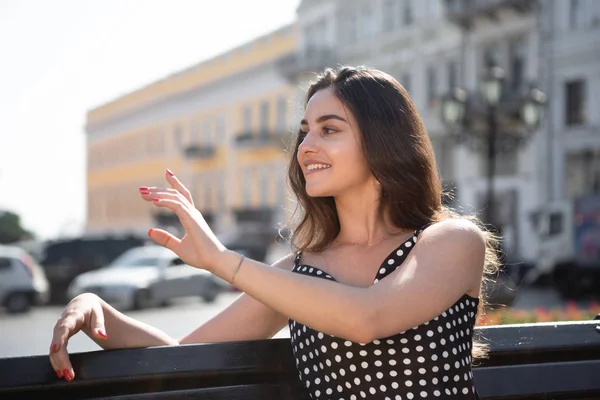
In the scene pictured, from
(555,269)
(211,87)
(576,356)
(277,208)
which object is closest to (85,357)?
(576,356)

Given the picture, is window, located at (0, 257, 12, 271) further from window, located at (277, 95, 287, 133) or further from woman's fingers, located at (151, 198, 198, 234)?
window, located at (277, 95, 287, 133)

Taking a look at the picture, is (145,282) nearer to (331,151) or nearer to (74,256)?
(74,256)

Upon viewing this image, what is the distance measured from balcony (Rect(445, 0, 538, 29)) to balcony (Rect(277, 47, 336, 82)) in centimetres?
933

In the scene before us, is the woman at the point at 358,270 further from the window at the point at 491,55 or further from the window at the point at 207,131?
the window at the point at 207,131

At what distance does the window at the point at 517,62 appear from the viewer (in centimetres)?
2830

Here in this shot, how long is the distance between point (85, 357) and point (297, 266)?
2.32ft

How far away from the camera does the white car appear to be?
A: 1967 centimetres

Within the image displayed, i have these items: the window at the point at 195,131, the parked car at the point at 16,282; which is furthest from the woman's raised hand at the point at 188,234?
the window at the point at 195,131

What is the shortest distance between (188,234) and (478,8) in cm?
2760

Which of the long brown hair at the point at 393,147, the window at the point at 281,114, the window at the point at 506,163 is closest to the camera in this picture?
the long brown hair at the point at 393,147

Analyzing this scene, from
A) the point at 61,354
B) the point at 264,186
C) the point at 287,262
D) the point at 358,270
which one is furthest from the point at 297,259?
the point at 264,186

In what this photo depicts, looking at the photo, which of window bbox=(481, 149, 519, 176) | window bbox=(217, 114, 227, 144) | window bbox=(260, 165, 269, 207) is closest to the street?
window bbox=(481, 149, 519, 176)

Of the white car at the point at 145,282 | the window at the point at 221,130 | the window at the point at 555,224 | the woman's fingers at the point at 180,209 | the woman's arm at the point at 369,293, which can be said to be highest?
the window at the point at 221,130

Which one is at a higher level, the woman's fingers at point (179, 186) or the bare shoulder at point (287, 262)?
the woman's fingers at point (179, 186)
